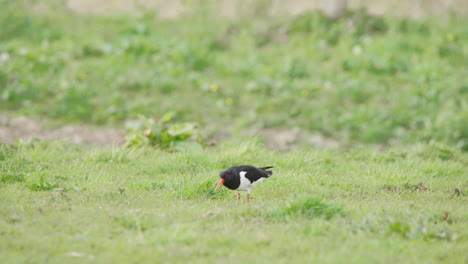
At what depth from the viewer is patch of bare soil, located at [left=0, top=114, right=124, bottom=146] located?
10.2 metres

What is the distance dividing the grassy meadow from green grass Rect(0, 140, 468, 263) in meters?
0.02

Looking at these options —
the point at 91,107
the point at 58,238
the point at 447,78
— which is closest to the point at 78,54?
the point at 91,107

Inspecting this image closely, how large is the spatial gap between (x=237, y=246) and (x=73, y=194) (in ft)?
7.83

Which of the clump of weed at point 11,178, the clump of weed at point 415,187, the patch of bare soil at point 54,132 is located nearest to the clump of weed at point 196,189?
the clump of weed at point 11,178

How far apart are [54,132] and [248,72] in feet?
14.0

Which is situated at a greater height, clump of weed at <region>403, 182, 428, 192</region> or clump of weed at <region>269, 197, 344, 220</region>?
clump of weed at <region>269, 197, 344, 220</region>

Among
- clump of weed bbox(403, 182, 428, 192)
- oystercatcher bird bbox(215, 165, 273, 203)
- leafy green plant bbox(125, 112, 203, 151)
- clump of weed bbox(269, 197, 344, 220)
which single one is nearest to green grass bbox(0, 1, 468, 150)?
leafy green plant bbox(125, 112, 203, 151)

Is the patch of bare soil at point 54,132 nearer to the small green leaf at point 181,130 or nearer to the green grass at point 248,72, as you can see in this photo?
the green grass at point 248,72

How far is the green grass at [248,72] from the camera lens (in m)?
11.2

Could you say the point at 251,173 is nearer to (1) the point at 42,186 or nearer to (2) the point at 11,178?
(1) the point at 42,186

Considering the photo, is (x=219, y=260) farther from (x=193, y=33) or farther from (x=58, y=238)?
(x=193, y=33)

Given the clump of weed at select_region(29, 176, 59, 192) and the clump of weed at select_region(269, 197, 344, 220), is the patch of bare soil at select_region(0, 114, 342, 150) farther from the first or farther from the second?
the clump of weed at select_region(269, 197, 344, 220)

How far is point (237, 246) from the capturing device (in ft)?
15.0

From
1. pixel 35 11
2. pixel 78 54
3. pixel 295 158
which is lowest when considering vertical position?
pixel 295 158
